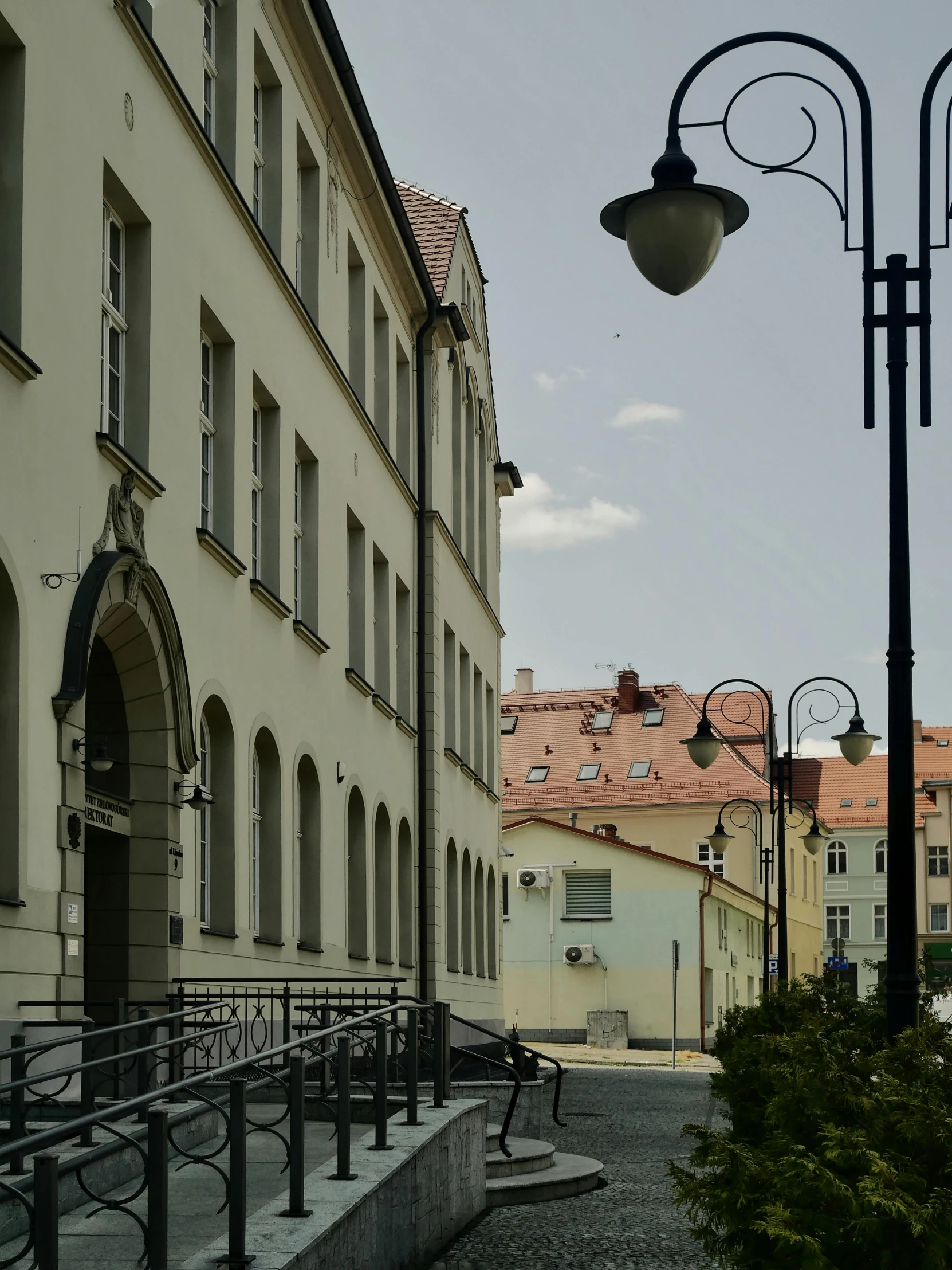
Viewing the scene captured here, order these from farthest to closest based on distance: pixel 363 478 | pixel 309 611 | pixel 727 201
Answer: pixel 363 478, pixel 309 611, pixel 727 201

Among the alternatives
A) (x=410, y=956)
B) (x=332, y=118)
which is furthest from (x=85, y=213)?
(x=410, y=956)

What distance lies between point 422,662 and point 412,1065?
1777 centimetres

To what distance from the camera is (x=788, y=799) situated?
2875cm

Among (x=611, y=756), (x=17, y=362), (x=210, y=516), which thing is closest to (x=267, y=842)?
(x=210, y=516)

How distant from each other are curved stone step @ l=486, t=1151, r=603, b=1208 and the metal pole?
5374 mm

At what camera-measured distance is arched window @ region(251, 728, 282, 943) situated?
1928cm

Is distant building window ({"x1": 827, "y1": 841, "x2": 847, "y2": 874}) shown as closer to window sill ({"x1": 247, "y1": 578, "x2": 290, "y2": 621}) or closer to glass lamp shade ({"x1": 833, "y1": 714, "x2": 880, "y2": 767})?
glass lamp shade ({"x1": 833, "y1": 714, "x2": 880, "y2": 767})

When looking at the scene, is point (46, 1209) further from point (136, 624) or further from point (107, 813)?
point (136, 624)

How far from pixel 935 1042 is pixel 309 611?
46.9 feet

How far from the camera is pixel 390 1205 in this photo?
32.2ft

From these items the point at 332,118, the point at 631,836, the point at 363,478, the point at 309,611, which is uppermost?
the point at 332,118

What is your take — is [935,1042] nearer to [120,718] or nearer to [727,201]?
[727,201]

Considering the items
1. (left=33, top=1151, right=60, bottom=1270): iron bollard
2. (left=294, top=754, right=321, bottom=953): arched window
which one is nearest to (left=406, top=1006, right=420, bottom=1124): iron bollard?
(left=33, top=1151, right=60, bottom=1270): iron bollard

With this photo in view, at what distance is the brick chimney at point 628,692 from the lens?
7700cm
